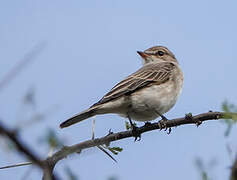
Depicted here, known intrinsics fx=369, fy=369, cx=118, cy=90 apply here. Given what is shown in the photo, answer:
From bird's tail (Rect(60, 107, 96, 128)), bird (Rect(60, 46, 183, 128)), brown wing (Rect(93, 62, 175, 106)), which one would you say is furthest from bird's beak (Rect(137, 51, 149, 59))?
bird's tail (Rect(60, 107, 96, 128))

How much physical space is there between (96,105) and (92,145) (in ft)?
12.8

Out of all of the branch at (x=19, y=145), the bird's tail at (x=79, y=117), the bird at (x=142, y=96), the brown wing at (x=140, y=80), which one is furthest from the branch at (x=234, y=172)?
the brown wing at (x=140, y=80)

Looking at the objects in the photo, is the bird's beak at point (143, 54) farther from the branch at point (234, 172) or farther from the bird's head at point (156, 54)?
the branch at point (234, 172)

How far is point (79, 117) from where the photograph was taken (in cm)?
677

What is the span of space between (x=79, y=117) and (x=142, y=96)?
1.85 m

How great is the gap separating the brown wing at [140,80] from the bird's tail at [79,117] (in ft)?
1.12

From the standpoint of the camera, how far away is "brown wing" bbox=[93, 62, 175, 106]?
7723 millimetres

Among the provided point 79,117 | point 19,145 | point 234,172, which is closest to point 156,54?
point 79,117

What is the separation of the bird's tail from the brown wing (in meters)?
0.34

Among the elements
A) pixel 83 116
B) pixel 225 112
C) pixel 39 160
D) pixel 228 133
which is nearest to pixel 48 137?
pixel 39 160

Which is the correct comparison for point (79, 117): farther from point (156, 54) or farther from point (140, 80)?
point (156, 54)

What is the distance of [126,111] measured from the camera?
7938 millimetres

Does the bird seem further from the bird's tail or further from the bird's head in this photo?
the bird's head

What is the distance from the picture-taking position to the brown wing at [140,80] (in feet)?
25.3
